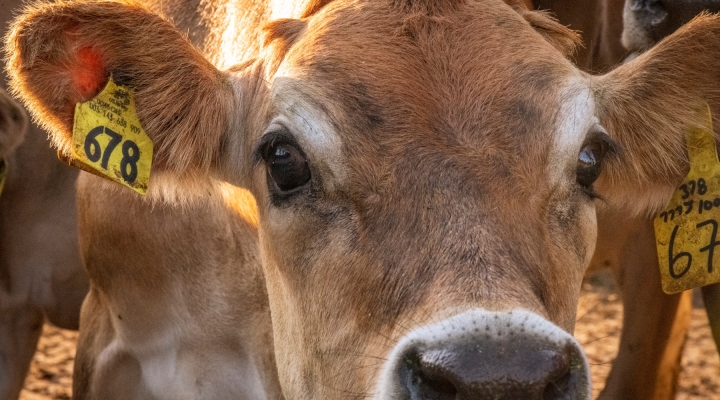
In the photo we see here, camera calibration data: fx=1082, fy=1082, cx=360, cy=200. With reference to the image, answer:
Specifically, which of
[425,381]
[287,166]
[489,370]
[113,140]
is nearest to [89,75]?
[113,140]

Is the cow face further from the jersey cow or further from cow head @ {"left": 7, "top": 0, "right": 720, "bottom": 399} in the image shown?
the jersey cow

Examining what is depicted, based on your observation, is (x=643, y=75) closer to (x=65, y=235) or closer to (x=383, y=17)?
(x=383, y=17)

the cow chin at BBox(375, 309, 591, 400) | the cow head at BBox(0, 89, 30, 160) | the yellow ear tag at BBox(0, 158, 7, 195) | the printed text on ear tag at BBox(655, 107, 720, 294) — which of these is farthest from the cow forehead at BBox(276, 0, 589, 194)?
the yellow ear tag at BBox(0, 158, 7, 195)

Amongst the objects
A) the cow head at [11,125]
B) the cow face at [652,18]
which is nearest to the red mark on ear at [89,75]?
the cow head at [11,125]

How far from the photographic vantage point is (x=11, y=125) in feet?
17.2

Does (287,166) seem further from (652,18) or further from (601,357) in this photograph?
(601,357)

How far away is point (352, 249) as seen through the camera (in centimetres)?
297

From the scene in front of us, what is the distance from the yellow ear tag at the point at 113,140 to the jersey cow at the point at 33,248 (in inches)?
112

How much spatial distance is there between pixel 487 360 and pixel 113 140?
148 cm

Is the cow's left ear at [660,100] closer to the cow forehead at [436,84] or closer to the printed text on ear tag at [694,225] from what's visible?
the printed text on ear tag at [694,225]

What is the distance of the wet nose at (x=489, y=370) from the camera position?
2.46 metres

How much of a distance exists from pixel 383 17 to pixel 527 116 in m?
0.57

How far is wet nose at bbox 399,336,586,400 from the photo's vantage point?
246cm

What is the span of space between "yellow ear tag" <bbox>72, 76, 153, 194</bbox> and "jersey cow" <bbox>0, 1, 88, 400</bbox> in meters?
2.85
